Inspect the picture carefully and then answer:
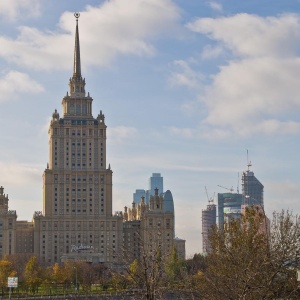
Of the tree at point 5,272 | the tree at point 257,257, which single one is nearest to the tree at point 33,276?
the tree at point 5,272

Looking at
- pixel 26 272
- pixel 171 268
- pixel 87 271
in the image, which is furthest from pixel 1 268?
pixel 171 268

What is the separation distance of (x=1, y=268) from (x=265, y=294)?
128601mm

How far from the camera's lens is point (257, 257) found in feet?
170

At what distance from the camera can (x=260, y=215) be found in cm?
5847

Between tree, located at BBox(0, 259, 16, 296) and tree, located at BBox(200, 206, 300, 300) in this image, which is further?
tree, located at BBox(0, 259, 16, 296)

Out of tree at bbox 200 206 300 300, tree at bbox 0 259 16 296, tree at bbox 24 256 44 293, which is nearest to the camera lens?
tree at bbox 200 206 300 300

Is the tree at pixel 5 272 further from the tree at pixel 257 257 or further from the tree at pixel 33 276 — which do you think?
the tree at pixel 257 257

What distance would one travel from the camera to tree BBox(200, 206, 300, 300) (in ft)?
169

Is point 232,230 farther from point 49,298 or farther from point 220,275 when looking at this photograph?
point 49,298

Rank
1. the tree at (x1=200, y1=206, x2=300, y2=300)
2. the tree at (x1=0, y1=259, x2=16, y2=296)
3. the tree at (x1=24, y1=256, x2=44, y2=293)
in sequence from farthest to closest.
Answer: the tree at (x1=0, y1=259, x2=16, y2=296)
the tree at (x1=24, y1=256, x2=44, y2=293)
the tree at (x1=200, y1=206, x2=300, y2=300)

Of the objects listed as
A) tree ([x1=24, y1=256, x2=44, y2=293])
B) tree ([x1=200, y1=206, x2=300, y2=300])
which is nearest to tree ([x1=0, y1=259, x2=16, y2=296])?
tree ([x1=24, y1=256, x2=44, y2=293])

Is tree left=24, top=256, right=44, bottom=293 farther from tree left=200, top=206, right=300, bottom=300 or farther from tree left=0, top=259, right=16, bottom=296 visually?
tree left=200, top=206, right=300, bottom=300

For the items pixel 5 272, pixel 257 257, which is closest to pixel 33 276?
pixel 5 272

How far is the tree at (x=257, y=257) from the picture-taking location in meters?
51.5
